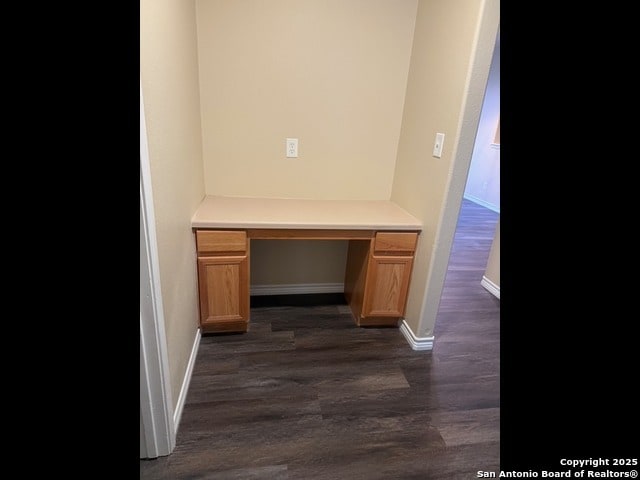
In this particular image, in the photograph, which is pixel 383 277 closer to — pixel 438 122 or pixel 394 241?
pixel 394 241

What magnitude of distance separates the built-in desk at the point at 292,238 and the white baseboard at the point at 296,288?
42cm

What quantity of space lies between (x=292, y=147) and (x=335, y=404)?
62.7 inches

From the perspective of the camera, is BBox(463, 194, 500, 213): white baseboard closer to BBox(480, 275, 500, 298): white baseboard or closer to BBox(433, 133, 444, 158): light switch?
BBox(480, 275, 500, 298): white baseboard

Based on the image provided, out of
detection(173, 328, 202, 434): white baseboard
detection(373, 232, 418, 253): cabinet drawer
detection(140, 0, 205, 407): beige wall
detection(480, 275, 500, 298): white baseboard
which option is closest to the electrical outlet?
detection(140, 0, 205, 407): beige wall

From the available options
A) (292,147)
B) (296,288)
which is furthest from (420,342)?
(292,147)

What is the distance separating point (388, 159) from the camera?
89.4 inches

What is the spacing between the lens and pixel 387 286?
199cm

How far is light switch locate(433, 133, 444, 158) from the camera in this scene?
168 cm

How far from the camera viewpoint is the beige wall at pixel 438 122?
4.80 ft

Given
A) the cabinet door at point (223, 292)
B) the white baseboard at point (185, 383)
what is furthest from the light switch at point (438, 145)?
the white baseboard at point (185, 383)

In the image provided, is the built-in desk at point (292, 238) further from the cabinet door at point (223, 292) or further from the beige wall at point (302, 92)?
the beige wall at point (302, 92)
